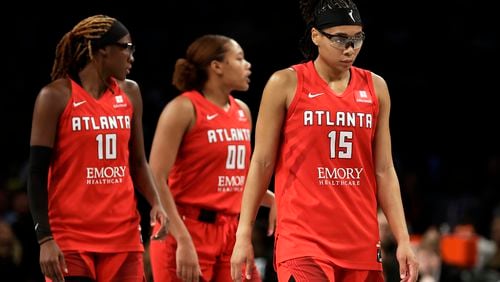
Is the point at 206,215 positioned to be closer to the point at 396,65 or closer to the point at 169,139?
the point at 169,139

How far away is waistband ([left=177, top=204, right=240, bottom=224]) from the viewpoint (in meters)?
5.18

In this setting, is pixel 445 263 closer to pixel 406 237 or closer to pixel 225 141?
pixel 225 141

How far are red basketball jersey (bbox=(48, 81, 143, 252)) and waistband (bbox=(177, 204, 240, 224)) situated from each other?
66 cm

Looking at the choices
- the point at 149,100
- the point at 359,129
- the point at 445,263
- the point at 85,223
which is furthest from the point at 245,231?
the point at 149,100

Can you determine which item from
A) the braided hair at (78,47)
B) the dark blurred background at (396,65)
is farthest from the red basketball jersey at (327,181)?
the dark blurred background at (396,65)

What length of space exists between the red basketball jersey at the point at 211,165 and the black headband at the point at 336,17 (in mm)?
1291

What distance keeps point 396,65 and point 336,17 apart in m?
7.01

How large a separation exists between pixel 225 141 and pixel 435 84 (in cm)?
616

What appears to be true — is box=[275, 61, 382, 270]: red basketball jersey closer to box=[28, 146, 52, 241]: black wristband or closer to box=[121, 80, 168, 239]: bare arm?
box=[121, 80, 168, 239]: bare arm

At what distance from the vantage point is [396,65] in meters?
11.0

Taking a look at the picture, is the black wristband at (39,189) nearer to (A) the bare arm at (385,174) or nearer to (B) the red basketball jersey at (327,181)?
(B) the red basketball jersey at (327,181)

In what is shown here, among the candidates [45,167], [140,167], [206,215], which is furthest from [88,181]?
[206,215]

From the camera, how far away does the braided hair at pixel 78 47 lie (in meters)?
4.61

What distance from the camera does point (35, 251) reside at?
791 cm
